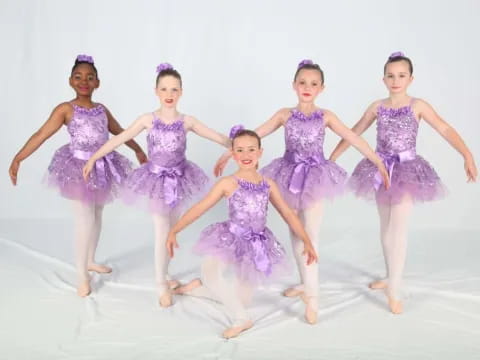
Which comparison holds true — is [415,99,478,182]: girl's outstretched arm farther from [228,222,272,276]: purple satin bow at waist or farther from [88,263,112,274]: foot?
[88,263,112,274]: foot

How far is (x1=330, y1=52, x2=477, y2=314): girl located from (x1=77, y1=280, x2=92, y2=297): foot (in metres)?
1.90

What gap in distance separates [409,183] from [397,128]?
1.10ft

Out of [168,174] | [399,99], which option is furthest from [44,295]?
[399,99]

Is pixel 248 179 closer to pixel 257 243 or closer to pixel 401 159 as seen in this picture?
pixel 257 243

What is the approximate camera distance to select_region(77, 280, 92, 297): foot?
3721 millimetres

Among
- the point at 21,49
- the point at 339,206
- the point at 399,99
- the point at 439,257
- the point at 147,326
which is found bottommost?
the point at 147,326

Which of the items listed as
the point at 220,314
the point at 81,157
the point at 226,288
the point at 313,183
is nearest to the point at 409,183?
the point at 313,183

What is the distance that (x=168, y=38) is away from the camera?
17.7ft

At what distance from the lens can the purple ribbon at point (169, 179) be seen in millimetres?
3504

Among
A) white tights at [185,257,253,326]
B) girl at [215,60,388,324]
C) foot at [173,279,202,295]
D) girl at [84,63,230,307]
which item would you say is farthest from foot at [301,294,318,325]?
girl at [84,63,230,307]

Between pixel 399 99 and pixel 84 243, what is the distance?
218 cm

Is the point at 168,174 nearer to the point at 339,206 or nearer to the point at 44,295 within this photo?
the point at 44,295

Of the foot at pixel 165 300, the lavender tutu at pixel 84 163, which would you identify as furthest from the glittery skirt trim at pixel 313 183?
the lavender tutu at pixel 84 163

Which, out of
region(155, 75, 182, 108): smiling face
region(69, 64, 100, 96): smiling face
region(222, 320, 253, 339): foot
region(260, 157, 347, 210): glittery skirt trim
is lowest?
region(222, 320, 253, 339): foot
